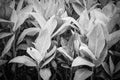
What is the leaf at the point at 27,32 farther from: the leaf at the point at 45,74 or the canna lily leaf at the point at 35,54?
the leaf at the point at 45,74

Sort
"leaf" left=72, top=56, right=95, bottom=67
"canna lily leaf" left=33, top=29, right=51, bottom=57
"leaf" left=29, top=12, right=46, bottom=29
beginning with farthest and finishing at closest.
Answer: "leaf" left=29, top=12, right=46, bottom=29, "canna lily leaf" left=33, top=29, right=51, bottom=57, "leaf" left=72, top=56, right=95, bottom=67

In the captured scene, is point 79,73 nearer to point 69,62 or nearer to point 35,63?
point 69,62

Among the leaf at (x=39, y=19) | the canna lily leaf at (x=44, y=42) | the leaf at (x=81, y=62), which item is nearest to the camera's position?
the leaf at (x=81, y=62)

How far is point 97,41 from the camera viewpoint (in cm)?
103

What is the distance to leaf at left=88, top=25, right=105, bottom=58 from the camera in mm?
1018

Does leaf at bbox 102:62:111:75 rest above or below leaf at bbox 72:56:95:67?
below

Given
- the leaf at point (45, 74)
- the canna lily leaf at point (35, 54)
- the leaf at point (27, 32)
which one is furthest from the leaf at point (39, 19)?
the leaf at point (45, 74)

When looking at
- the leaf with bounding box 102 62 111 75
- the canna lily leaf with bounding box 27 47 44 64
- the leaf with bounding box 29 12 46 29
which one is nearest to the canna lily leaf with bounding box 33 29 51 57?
the canna lily leaf with bounding box 27 47 44 64

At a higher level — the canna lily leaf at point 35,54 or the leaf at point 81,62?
the canna lily leaf at point 35,54

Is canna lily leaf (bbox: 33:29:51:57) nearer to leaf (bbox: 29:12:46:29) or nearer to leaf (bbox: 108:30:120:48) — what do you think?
leaf (bbox: 29:12:46:29)

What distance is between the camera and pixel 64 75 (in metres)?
1.35

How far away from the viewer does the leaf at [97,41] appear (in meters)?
1.02

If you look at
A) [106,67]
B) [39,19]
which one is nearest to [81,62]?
[106,67]

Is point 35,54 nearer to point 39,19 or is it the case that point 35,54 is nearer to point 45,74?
point 45,74
